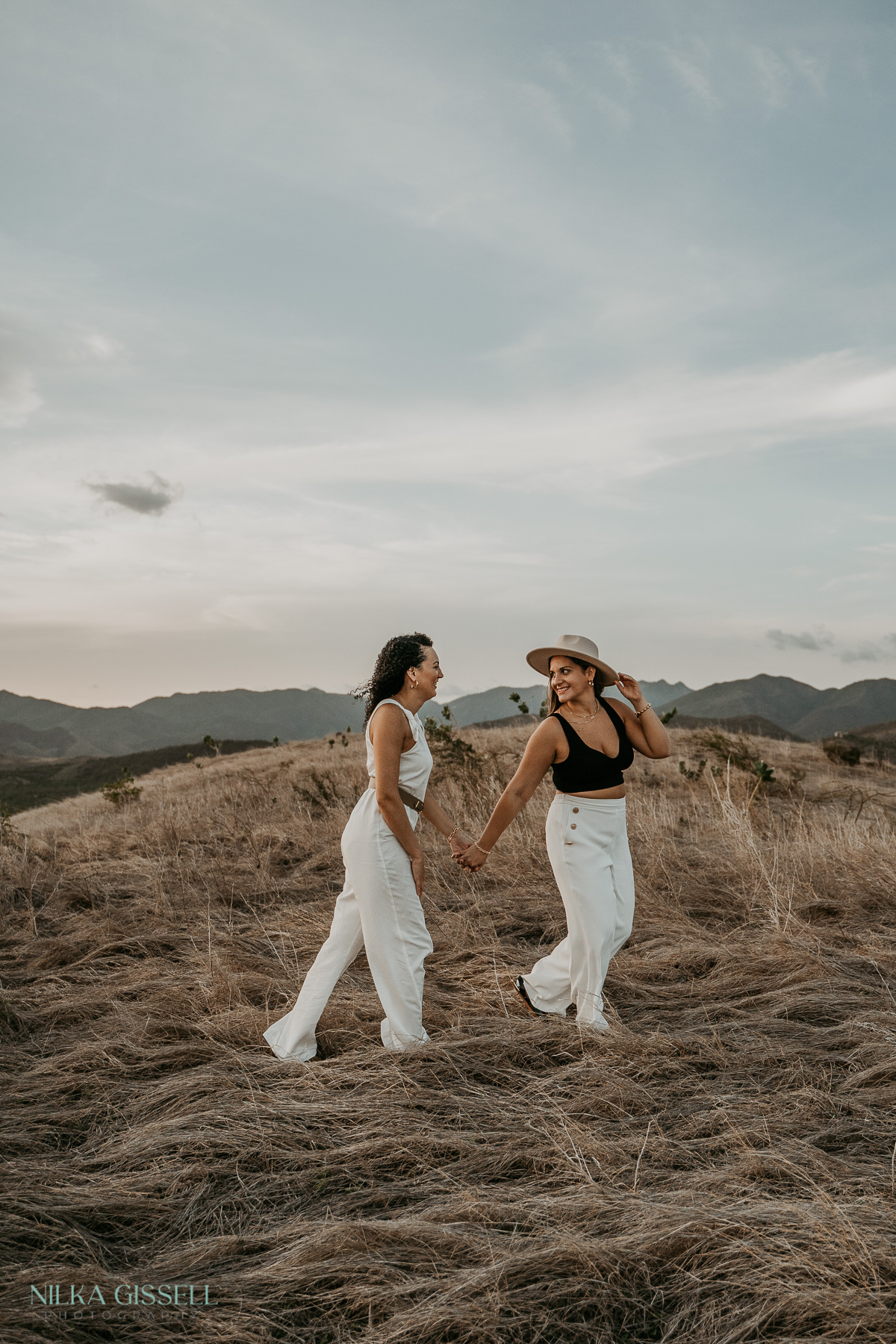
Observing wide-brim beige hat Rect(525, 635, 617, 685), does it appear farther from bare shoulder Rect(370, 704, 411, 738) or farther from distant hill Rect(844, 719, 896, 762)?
distant hill Rect(844, 719, 896, 762)

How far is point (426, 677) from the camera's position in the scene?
153 inches

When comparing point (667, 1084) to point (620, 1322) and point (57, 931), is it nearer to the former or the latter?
point (620, 1322)

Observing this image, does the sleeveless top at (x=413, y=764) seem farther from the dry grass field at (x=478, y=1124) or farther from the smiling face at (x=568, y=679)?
the dry grass field at (x=478, y=1124)

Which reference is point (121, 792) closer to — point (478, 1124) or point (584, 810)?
point (584, 810)

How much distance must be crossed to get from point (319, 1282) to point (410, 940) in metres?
1.55

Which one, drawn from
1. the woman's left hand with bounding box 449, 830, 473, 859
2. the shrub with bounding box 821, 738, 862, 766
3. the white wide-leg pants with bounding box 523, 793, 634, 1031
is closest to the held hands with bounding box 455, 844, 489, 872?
the woman's left hand with bounding box 449, 830, 473, 859


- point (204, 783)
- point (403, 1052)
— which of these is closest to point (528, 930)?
point (403, 1052)

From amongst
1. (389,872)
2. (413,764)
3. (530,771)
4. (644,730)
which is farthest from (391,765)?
(644,730)

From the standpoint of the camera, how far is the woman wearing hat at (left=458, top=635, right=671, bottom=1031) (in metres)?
3.98

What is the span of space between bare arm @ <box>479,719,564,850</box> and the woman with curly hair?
0.41m

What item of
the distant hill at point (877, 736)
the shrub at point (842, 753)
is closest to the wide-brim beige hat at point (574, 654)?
the shrub at point (842, 753)

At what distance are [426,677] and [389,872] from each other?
893 millimetres

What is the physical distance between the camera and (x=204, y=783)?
17.3m

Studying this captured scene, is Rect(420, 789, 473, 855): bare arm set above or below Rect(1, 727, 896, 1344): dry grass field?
above
